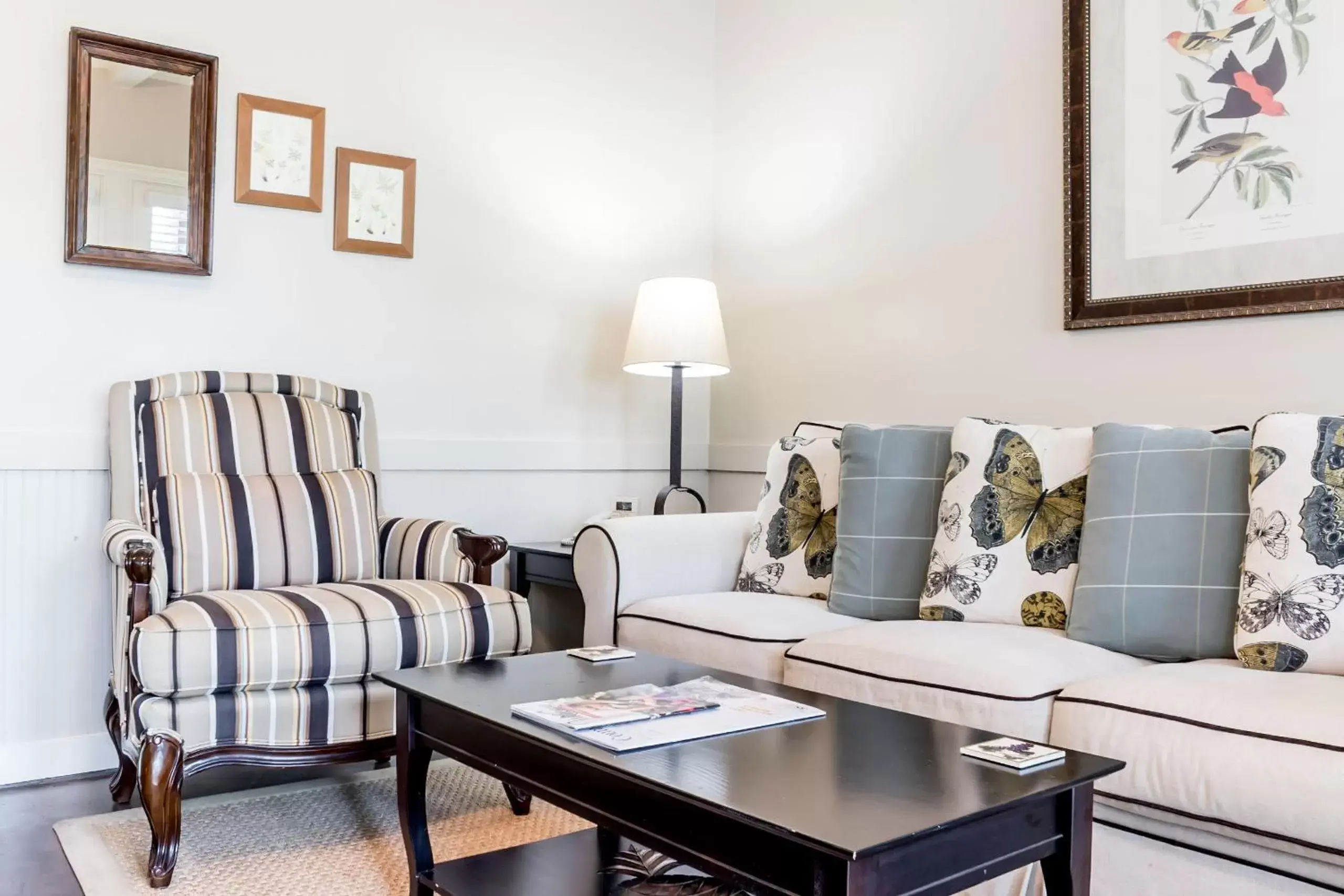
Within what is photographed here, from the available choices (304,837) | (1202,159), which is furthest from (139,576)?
(1202,159)

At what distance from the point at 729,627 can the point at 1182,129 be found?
152 cm

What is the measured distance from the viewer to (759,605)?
8.10ft

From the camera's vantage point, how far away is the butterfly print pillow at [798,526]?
2656 mm

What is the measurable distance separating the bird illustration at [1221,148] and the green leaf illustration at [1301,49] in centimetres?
15

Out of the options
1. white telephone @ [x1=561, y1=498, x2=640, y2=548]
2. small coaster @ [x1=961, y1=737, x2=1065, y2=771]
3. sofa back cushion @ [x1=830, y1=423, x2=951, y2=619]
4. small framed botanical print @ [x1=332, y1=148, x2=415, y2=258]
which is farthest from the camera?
white telephone @ [x1=561, y1=498, x2=640, y2=548]

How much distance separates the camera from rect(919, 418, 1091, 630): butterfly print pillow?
222cm

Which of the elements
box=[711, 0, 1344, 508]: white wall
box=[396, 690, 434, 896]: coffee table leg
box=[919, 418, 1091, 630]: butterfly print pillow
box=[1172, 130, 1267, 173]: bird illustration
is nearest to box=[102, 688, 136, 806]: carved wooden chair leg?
box=[396, 690, 434, 896]: coffee table leg

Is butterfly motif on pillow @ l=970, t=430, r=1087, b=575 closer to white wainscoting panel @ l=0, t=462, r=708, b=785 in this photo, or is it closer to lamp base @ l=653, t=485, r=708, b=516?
lamp base @ l=653, t=485, r=708, b=516

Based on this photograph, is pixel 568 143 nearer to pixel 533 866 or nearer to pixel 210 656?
pixel 210 656

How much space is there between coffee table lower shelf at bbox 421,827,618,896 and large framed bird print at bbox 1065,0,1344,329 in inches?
70.0

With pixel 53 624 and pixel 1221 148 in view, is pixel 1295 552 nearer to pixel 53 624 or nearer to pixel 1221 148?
pixel 1221 148

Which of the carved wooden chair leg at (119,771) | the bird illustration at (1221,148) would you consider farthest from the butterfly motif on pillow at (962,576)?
the carved wooden chair leg at (119,771)

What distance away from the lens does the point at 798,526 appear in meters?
2.71

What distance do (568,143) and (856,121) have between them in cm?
92
